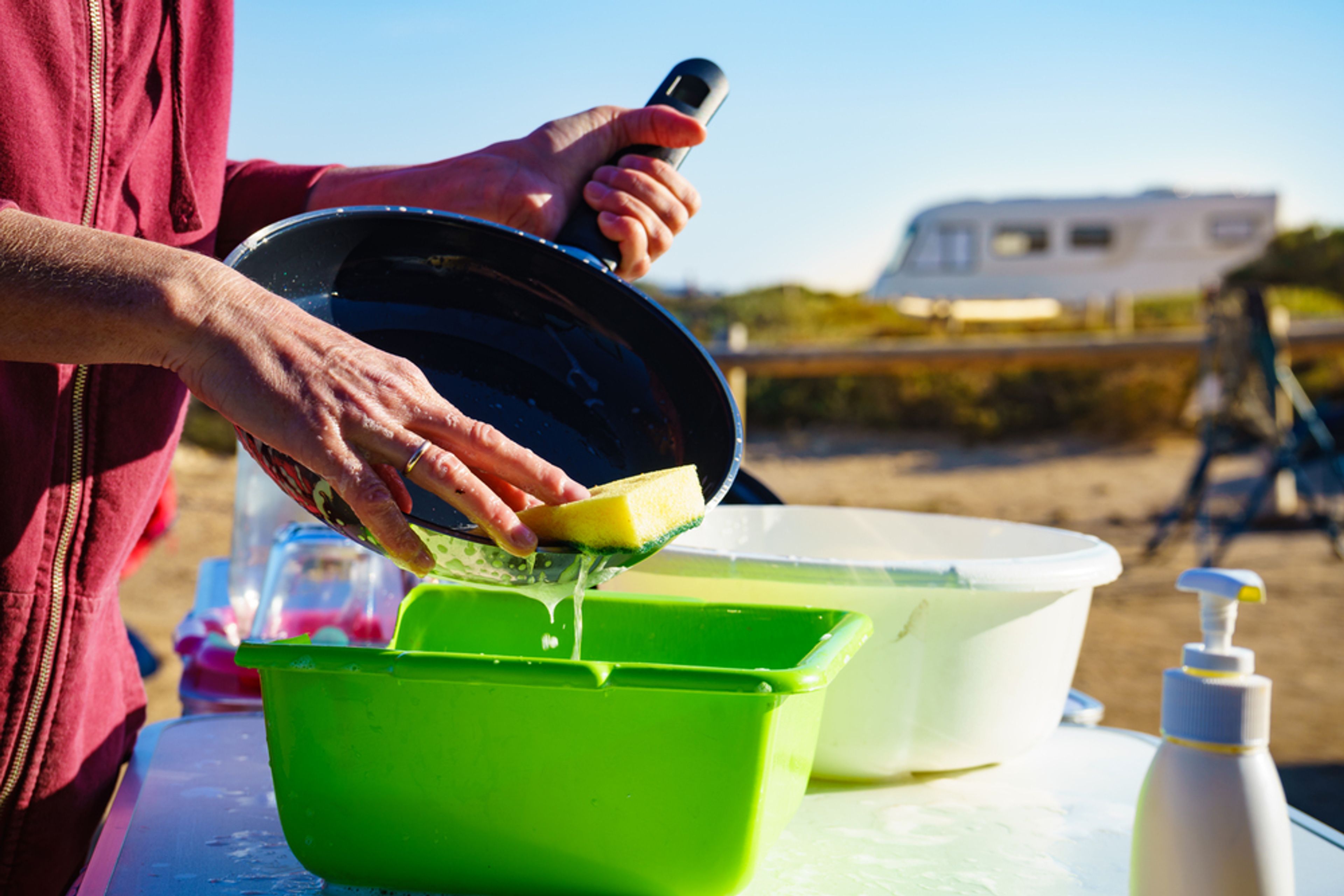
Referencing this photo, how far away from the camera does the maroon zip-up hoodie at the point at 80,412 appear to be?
2.98 ft

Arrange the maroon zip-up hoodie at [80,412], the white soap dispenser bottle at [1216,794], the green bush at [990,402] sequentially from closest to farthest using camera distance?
the white soap dispenser bottle at [1216,794], the maroon zip-up hoodie at [80,412], the green bush at [990,402]

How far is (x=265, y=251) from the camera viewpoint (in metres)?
0.89

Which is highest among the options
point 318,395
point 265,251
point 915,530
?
point 265,251

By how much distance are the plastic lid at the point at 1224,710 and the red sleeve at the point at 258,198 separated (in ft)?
3.38

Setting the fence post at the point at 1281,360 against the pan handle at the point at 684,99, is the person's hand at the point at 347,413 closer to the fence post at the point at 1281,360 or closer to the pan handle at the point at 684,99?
the pan handle at the point at 684,99

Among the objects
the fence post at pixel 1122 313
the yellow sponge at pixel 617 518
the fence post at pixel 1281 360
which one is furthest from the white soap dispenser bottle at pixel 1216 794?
the fence post at pixel 1122 313

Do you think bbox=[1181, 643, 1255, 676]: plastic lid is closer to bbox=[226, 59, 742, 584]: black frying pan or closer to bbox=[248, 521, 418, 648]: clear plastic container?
bbox=[226, 59, 742, 584]: black frying pan

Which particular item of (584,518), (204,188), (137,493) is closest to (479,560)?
(584,518)

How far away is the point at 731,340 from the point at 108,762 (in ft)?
23.9

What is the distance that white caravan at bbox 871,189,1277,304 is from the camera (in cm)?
1407

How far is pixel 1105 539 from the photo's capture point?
7375 mm

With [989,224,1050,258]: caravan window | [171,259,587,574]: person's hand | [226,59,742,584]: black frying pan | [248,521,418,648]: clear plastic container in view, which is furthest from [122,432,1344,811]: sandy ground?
[989,224,1050,258]: caravan window

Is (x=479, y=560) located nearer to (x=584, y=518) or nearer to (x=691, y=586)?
(x=584, y=518)

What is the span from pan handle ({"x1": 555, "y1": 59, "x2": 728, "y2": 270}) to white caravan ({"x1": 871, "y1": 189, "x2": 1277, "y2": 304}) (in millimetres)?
13445
